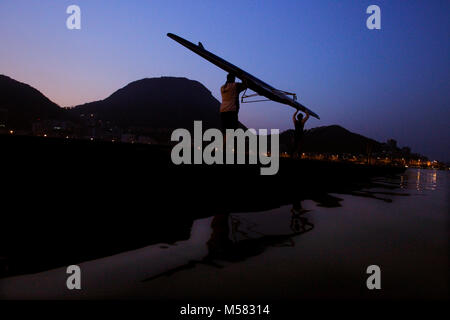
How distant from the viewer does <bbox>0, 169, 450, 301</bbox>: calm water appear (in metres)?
1.83

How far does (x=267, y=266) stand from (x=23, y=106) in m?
159

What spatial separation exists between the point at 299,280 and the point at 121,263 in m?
1.56

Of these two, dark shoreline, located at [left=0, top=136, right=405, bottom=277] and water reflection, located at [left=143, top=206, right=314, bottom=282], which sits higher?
dark shoreline, located at [left=0, top=136, right=405, bottom=277]

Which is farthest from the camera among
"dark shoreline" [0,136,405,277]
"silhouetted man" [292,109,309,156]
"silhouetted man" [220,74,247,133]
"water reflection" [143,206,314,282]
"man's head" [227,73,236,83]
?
"silhouetted man" [292,109,309,156]

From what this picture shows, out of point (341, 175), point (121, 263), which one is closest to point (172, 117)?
point (341, 175)

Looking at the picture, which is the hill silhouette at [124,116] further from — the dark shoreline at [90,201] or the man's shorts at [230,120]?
the dark shoreline at [90,201]

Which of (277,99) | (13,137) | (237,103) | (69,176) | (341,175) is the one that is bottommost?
(341,175)

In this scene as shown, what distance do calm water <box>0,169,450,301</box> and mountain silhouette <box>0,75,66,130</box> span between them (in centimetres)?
12284

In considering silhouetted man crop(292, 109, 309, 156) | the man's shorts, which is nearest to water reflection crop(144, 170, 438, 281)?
the man's shorts

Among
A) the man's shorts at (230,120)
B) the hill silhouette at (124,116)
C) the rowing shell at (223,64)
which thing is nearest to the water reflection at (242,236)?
the man's shorts at (230,120)

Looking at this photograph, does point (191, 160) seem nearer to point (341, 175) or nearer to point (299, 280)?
point (299, 280)

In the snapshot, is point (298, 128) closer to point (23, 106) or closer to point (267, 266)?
point (267, 266)

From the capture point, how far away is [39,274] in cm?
204

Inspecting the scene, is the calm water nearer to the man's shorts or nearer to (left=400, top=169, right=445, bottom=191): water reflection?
the man's shorts
